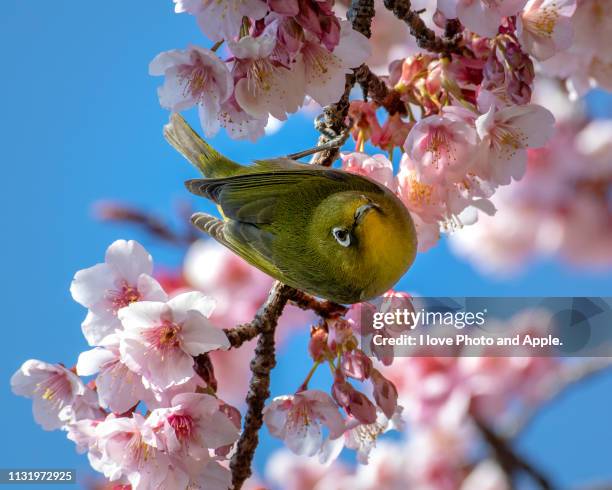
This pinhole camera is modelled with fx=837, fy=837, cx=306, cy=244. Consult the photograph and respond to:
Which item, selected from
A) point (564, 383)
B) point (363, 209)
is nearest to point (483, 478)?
point (564, 383)

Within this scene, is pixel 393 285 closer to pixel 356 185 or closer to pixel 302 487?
pixel 356 185

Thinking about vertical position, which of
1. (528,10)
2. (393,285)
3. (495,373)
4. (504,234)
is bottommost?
(393,285)

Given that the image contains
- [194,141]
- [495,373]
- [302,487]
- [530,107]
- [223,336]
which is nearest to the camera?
[223,336]

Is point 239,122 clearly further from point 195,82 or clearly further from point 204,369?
point 204,369

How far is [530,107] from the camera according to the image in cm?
192

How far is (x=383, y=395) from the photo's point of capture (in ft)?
6.33

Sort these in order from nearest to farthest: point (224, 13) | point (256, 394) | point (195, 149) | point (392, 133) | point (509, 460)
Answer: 1. point (224, 13)
2. point (256, 394)
3. point (392, 133)
4. point (195, 149)
5. point (509, 460)

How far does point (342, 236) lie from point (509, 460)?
143 cm

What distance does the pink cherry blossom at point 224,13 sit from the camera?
1646 millimetres

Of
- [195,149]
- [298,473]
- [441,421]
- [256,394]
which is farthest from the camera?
[298,473]

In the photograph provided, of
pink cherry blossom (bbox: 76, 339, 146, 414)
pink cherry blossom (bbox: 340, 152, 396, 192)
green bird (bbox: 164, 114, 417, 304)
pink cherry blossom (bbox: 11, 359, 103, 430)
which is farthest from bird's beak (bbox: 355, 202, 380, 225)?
pink cherry blossom (bbox: 11, 359, 103, 430)

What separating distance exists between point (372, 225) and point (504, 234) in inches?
125

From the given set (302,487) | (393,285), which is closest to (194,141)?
(393,285)

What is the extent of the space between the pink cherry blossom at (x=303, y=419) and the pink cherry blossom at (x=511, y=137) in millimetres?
665
